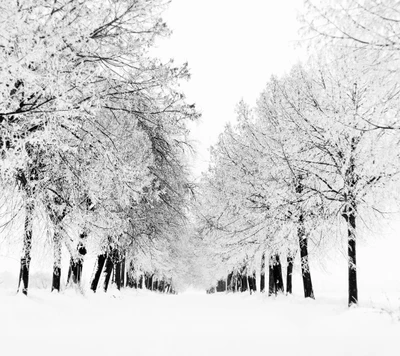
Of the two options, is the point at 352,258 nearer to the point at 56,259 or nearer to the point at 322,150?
the point at 322,150

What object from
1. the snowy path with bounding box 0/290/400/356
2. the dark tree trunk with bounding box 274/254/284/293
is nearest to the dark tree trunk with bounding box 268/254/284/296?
the dark tree trunk with bounding box 274/254/284/293

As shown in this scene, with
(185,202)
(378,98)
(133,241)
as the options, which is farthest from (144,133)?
(133,241)

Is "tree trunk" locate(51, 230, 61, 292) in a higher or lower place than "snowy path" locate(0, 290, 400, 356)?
higher

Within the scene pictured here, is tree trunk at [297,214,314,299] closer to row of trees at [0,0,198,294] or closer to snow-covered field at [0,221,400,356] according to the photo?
snow-covered field at [0,221,400,356]

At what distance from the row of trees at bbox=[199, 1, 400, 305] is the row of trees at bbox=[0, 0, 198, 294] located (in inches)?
121

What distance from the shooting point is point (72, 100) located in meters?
6.63

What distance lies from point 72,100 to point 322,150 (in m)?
8.11

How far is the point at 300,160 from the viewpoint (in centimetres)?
1238

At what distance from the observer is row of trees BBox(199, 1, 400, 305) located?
18.8 feet

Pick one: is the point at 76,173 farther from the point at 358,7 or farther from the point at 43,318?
the point at 358,7

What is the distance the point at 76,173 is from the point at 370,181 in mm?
8359

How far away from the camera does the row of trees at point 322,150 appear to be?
18.8 ft

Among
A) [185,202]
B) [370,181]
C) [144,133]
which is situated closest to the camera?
[144,133]

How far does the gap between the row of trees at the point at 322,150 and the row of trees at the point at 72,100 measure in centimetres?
307
